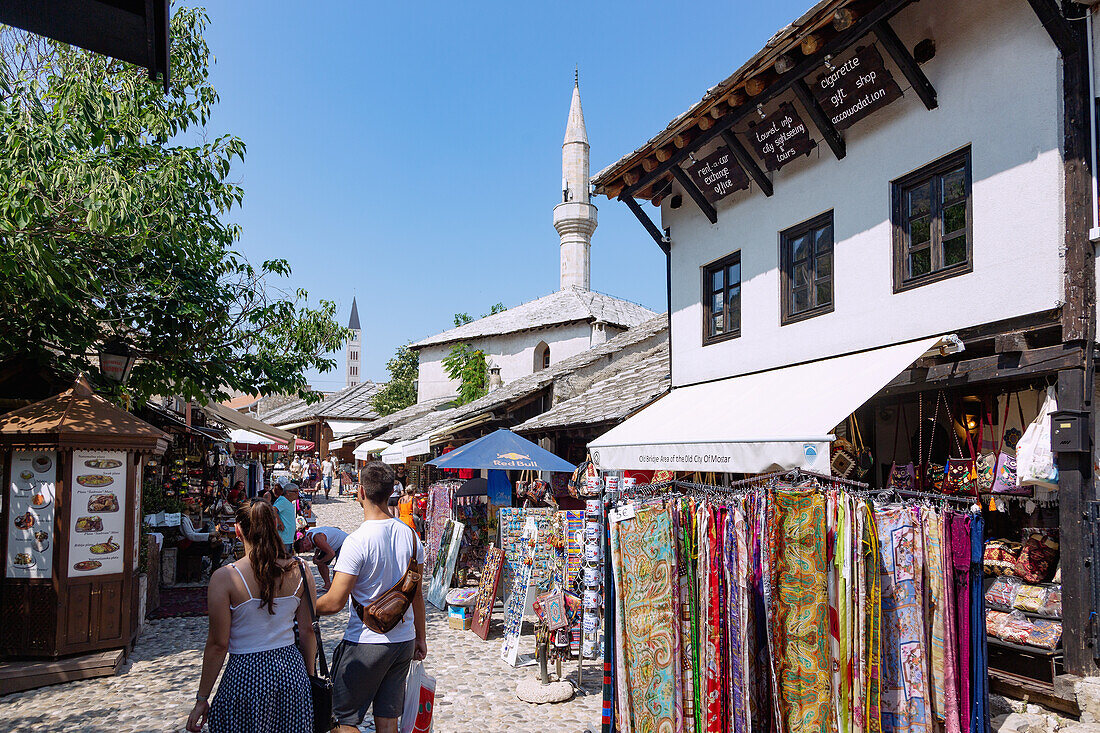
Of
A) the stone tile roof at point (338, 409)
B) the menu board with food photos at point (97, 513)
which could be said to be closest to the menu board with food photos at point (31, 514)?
the menu board with food photos at point (97, 513)

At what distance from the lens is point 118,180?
6.50 meters

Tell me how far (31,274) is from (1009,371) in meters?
8.85

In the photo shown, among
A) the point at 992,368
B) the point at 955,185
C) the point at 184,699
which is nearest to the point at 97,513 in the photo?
the point at 184,699

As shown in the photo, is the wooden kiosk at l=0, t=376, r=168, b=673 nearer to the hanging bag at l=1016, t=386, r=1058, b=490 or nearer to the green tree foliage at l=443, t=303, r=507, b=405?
the hanging bag at l=1016, t=386, r=1058, b=490

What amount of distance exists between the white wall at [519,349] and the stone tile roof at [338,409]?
12744 millimetres

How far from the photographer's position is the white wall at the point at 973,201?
6477 mm

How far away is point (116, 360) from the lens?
30.8ft

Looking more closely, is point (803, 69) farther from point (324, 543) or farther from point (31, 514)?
point (31, 514)

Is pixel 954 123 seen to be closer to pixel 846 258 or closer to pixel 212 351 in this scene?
pixel 846 258

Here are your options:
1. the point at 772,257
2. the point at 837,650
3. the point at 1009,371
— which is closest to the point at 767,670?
the point at 837,650

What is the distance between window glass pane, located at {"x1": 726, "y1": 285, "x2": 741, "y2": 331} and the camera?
1088 cm

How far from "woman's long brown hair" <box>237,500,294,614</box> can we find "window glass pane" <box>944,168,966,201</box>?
7.17 metres

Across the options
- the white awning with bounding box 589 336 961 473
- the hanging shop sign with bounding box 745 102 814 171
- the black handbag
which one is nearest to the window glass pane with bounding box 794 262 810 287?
the white awning with bounding box 589 336 961 473

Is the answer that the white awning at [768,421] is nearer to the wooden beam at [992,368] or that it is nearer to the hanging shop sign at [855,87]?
the wooden beam at [992,368]
